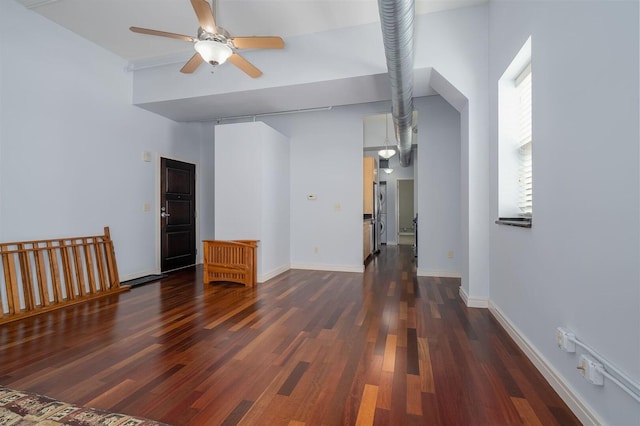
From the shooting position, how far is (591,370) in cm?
130

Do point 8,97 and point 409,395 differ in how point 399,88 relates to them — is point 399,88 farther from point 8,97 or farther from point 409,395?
point 8,97

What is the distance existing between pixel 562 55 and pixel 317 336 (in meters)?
2.44

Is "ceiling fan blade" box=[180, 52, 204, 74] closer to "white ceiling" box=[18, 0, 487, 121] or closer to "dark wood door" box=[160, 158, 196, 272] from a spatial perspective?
"white ceiling" box=[18, 0, 487, 121]

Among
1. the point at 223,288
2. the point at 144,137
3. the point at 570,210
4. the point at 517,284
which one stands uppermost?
the point at 144,137

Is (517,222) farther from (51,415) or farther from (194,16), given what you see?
(194,16)

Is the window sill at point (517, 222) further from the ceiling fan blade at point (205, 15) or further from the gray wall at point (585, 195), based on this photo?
the ceiling fan blade at point (205, 15)

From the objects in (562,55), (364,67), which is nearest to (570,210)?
(562,55)

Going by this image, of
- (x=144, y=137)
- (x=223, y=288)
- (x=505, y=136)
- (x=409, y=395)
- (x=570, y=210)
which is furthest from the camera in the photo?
(x=144, y=137)

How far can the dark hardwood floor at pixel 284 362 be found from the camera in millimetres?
1495

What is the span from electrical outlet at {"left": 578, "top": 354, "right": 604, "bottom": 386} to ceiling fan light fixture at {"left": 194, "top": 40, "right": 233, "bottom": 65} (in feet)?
10.8

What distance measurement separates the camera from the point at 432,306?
317cm

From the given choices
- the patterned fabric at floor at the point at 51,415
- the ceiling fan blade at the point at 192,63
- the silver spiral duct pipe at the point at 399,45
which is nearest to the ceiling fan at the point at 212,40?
the ceiling fan blade at the point at 192,63

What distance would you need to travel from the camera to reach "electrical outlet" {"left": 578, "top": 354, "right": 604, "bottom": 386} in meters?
1.28

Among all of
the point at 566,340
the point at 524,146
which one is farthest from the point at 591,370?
the point at 524,146
